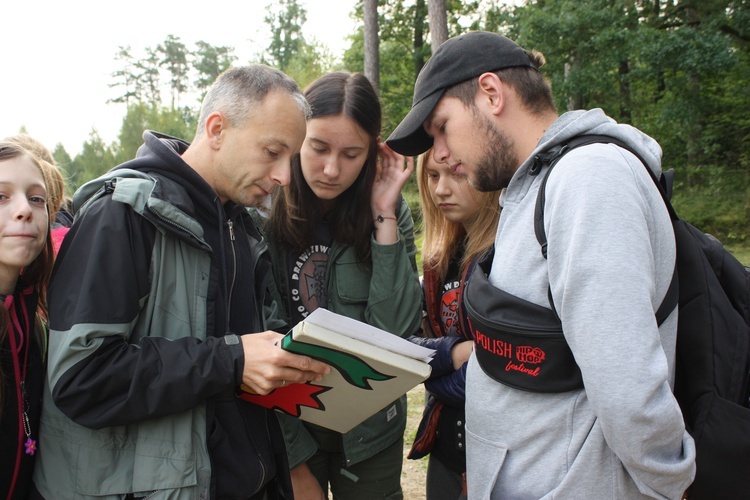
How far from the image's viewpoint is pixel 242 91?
69.8 inches

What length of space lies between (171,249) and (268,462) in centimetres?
72

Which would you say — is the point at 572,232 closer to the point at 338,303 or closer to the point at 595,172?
the point at 595,172

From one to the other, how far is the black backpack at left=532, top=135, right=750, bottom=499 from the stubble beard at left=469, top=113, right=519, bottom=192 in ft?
0.50

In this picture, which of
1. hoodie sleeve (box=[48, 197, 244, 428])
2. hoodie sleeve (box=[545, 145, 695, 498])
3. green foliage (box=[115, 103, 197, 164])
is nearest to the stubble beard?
hoodie sleeve (box=[545, 145, 695, 498])

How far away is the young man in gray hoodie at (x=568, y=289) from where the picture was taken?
1.14m

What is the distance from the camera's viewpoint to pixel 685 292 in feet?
4.62

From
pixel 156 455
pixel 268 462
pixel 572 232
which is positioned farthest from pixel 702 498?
pixel 156 455

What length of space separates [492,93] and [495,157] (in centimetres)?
18

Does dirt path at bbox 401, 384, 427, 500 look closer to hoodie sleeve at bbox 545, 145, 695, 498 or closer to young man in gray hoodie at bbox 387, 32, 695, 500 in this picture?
young man in gray hoodie at bbox 387, 32, 695, 500

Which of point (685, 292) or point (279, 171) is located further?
point (279, 171)

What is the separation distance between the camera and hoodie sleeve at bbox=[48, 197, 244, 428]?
1.40 meters

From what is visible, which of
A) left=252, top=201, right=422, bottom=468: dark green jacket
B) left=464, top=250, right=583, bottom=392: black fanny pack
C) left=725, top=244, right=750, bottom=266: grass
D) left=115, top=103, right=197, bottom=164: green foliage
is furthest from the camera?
left=115, top=103, right=197, bottom=164: green foliage

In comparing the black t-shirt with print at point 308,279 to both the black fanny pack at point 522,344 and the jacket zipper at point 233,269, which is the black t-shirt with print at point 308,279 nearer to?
the jacket zipper at point 233,269

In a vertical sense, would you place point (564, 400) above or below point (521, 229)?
below
